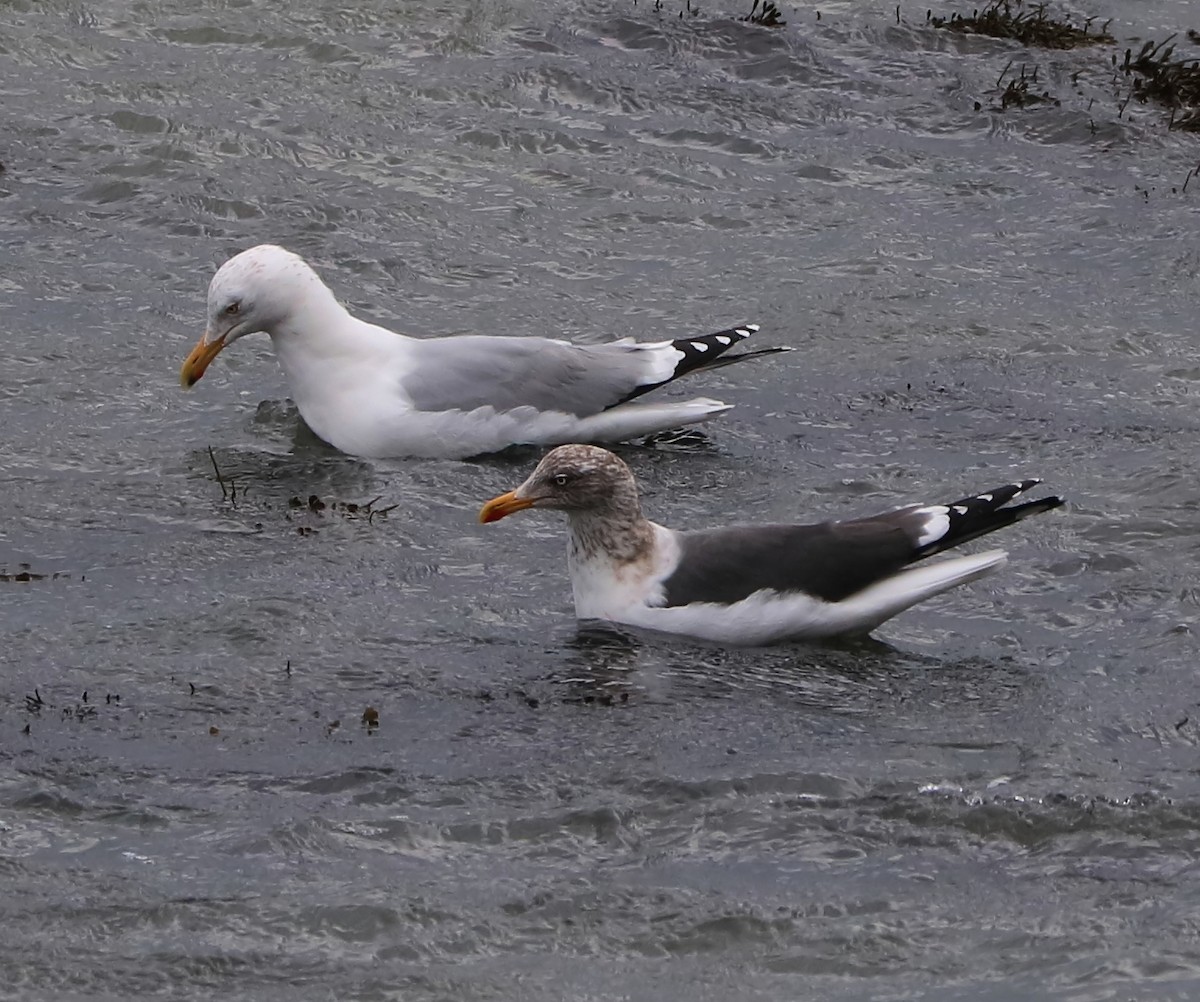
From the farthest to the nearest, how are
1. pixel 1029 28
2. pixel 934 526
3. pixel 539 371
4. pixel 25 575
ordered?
pixel 1029 28
pixel 539 371
pixel 25 575
pixel 934 526

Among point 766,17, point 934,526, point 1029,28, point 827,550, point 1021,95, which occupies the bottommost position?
point 827,550

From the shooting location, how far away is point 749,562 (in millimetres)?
8680

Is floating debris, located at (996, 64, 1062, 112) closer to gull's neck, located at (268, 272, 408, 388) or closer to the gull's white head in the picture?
gull's neck, located at (268, 272, 408, 388)

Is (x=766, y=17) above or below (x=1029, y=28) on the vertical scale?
below

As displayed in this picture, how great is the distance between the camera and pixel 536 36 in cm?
1630

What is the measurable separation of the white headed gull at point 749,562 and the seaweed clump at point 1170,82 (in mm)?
6691

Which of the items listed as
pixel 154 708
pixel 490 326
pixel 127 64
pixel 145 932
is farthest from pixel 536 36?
pixel 145 932

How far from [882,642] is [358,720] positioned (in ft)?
7.46

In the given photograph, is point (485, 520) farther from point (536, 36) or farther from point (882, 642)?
point (536, 36)

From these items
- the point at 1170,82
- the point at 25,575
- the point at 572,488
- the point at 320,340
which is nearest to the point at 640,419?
the point at 320,340

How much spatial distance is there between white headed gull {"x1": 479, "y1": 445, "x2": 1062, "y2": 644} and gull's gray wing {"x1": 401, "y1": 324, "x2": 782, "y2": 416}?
1.91m

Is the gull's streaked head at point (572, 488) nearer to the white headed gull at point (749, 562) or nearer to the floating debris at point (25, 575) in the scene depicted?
the white headed gull at point (749, 562)

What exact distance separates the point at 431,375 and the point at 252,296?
1.03 m

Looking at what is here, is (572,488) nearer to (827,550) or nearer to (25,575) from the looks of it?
(827,550)
